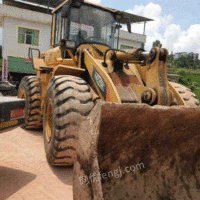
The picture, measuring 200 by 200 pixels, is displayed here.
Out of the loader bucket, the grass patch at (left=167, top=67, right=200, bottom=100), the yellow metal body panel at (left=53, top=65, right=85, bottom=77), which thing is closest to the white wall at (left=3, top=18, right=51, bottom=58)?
the grass patch at (left=167, top=67, right=200, bottom=100)

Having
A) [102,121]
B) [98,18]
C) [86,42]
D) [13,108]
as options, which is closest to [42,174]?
[13,108]

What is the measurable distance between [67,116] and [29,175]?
1019 millimetres

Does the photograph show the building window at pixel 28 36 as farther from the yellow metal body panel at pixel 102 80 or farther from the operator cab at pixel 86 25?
the yellow metal body panel at pixel 102 80

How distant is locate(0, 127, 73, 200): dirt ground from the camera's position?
9.09 ft

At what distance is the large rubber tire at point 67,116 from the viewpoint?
3.13 metres

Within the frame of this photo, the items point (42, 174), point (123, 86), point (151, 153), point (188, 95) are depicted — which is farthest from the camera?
point (188, 95)

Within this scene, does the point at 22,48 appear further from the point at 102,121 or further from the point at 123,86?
the point at 102,121

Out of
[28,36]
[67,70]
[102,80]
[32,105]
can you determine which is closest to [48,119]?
[67,70]

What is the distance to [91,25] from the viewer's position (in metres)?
4.86

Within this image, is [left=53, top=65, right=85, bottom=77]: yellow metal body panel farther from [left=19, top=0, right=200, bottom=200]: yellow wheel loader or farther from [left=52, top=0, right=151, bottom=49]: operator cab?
[left=52, top=0, right=151, bottom=49]: operator cab

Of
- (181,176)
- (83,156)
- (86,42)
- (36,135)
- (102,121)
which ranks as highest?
(86,42)

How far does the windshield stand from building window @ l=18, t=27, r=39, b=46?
1439cm

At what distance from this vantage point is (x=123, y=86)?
3.80m

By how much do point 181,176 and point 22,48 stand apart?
57.2 ft
